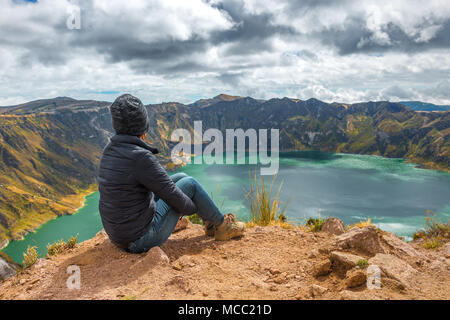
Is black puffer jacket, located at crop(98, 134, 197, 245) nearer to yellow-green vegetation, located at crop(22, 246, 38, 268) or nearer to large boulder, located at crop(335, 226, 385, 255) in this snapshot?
yellow-green vegetation, located at crop(22, 246, 38, 268)

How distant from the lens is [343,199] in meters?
87.2

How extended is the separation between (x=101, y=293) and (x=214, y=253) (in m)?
1.72

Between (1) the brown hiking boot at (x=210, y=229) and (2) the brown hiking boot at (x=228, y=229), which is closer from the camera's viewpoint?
(2) the brown hiking boot at (x=228, y=229)

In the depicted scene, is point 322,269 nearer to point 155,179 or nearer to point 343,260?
point 343,260

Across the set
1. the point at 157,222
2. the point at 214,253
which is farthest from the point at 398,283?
the point at 157,222

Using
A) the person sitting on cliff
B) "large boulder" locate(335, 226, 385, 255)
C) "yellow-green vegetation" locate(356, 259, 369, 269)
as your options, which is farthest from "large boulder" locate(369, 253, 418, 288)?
the person sitting on cliff

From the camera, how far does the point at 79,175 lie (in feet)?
589

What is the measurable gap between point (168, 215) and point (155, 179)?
78 cm

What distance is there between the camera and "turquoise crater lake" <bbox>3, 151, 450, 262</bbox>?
71.2 m

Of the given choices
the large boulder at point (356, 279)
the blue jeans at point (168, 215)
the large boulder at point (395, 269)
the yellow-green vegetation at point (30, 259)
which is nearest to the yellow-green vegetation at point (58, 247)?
the yellow-green vegetation at point (30, 259)

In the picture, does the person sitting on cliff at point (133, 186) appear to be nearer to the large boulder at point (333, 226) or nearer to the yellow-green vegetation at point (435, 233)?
the large boulder at point (333, 226)

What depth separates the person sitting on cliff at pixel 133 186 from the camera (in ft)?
10.2

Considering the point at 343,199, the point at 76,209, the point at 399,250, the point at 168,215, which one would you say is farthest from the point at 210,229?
the point at 76,209
